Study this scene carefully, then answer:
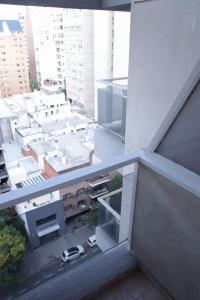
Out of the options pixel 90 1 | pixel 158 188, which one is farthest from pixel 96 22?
pixel 158 188

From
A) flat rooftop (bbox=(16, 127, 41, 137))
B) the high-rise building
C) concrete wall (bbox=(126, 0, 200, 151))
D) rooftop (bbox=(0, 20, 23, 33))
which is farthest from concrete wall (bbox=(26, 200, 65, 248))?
rooftop (bbox=(0, 20, 23, 33))

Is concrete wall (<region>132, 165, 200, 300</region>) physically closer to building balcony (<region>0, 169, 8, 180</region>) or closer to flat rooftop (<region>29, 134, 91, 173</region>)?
flat rooftop (<region>29, 134, 91, 173</region>)

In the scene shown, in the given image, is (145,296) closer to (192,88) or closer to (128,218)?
(128,218)

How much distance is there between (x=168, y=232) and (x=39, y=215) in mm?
638

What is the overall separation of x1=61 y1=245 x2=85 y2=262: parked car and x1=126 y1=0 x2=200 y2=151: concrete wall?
4.08ft

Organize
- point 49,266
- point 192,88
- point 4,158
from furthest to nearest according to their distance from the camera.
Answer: point 4,158
point 49,266
point 192,88

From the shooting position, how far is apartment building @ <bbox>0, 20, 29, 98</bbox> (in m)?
23.1

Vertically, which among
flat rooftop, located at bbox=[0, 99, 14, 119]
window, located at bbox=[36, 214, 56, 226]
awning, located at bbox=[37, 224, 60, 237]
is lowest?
flat rooftop, located at bbox=[0, 99, 14, 119]

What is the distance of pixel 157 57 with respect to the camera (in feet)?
6.35

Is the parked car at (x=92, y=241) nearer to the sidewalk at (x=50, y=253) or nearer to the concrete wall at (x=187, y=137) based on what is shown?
the sidewalk at (x=50, y=253)

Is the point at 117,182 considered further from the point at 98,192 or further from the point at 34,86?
the point at 34,86

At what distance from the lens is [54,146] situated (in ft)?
34.6

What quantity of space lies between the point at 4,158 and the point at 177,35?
1321 cm

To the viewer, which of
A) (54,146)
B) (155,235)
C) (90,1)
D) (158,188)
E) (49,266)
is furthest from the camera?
(54,146)
